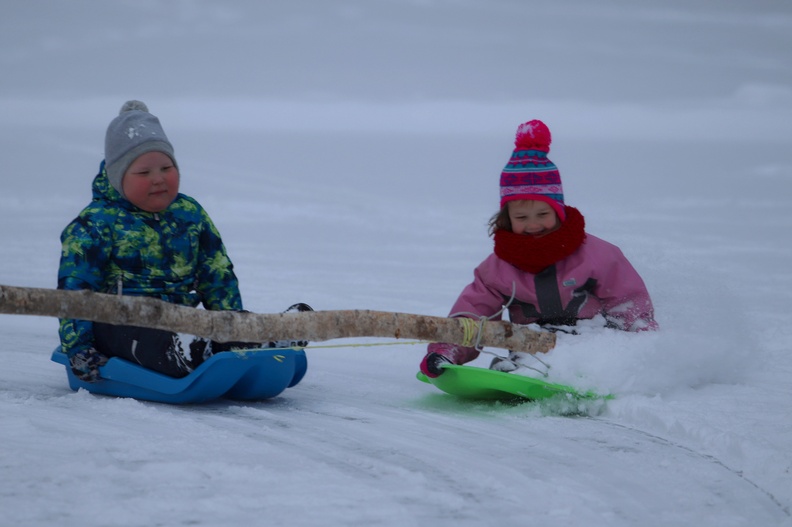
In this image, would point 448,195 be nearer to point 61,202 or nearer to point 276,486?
point 61,202

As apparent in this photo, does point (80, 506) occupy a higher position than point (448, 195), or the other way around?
point (448, 195)

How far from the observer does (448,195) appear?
40.7ft

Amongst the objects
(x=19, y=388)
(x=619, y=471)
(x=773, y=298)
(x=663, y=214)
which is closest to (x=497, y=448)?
(x=619, y=471)

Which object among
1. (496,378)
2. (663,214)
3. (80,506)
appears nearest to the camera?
(80,506)

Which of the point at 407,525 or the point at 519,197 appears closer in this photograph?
the point at 407,525

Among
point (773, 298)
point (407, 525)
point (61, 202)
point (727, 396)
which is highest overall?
point (61, 202)

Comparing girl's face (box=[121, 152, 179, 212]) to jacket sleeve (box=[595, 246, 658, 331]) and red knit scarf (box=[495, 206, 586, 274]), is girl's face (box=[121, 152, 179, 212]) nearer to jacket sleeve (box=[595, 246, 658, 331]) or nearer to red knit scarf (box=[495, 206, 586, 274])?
red knit scarf (box=[495, 206, 586, 274])

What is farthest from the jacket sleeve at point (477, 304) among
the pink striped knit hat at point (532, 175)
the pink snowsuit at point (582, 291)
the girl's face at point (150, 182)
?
the girl's face at point (150, 182)

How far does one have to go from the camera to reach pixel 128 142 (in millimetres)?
3494

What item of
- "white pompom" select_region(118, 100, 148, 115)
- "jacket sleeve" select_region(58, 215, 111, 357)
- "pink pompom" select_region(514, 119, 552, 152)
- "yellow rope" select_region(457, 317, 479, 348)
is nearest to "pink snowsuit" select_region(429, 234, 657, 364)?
"yellow rope" select_region(457, 317, 479, 348)

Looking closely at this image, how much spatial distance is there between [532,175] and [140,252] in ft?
4.86

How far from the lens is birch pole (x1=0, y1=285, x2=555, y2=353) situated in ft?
8.83

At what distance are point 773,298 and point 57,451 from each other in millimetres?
5620

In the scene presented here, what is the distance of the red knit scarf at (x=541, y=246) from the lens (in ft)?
12.1
